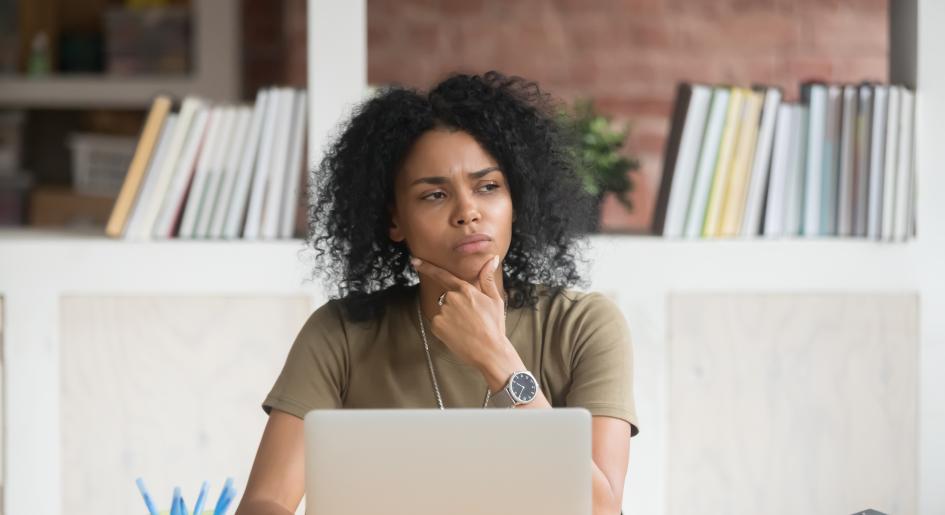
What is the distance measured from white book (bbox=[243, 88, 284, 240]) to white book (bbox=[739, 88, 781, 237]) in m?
1.02

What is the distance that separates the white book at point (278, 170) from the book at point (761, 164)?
39.0 inches

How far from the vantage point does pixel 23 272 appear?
2529mm

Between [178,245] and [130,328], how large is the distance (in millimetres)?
204

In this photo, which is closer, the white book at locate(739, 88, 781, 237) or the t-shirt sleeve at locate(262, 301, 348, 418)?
the t-shirt sleeve at locate(262, 301, 348, 418)

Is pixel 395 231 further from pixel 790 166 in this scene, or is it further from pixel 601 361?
pixel 790 166

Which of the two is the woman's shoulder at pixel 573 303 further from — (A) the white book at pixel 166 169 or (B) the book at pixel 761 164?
(A) the white book at pixel 166 169

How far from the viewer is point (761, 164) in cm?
257

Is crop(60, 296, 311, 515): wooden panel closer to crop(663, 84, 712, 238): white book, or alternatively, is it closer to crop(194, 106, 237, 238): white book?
crop(194, 106, 237, 238): white book

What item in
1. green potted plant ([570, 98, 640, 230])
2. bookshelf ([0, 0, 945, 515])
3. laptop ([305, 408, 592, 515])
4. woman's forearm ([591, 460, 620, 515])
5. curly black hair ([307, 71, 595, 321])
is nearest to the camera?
laptop ([305, 408, 592, 515])

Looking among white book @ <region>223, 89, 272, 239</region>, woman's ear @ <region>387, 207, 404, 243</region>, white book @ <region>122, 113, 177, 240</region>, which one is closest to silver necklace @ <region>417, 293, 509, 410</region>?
woman's ear @ <region>387, 207, 404, 243</region>

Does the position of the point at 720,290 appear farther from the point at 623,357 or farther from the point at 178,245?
the point at 178,245

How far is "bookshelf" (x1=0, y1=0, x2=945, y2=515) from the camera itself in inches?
99.4

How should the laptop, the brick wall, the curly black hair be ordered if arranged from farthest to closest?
the brick wall < the curly black hair < the laptop

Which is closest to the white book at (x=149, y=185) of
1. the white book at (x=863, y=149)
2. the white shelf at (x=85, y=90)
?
the white shelf at (x=85, y=90)
